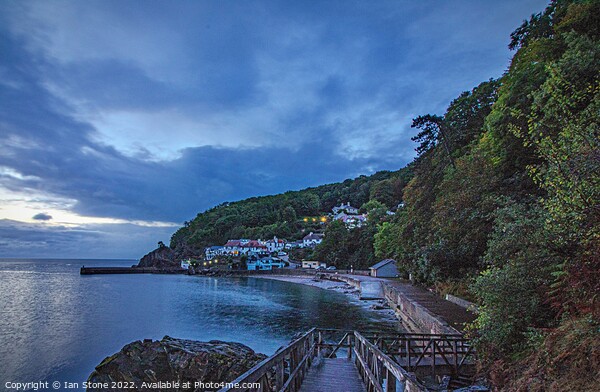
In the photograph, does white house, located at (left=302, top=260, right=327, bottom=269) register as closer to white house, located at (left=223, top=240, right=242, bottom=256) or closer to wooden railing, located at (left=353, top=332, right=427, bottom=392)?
white house, located at (left=223, top=240, right=242, bottom=256)

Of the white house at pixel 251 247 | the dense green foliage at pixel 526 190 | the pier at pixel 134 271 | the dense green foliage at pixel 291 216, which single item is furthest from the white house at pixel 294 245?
the dense green foliage at pixel 526 190

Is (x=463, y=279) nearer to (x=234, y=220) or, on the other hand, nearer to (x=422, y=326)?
(x=422, y=326)

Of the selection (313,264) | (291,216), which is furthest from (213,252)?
(313,264)

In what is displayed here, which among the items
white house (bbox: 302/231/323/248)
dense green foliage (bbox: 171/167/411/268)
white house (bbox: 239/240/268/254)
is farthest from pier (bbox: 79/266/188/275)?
white house (bbox: 302/231/323/248)

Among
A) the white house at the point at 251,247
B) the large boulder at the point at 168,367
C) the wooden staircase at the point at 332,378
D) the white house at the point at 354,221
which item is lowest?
the large boulder at the point at 168,367

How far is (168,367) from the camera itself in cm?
1294

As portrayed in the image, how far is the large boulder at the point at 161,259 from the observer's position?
12531 centimetres

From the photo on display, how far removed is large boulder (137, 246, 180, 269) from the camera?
125 metres

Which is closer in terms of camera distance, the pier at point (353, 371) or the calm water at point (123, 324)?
the pier at point (353, 371)

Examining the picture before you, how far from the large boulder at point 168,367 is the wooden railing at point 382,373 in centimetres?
561

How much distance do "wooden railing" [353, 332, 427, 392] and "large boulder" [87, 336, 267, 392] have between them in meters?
5.61

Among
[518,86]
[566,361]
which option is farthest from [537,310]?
[518,86]

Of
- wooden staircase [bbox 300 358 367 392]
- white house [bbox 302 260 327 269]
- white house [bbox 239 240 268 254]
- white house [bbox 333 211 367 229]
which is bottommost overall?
wooden staircase [bbox 300 358 367 392]

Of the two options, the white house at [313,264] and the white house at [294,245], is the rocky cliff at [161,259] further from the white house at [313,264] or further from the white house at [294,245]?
the white house at [313,264]
